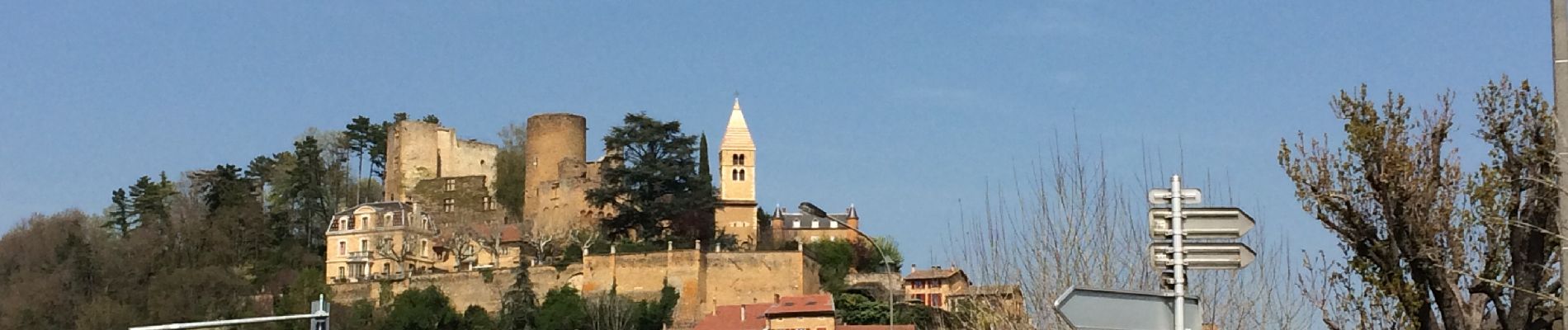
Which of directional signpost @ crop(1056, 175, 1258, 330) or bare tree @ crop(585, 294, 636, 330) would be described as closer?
directional signpost @ crop(1056, 175, 1258, 330)

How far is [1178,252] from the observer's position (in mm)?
14430

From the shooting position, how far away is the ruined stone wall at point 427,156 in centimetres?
10556

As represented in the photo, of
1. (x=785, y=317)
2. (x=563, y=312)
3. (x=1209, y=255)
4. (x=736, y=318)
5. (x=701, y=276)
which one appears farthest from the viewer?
(x=701, y=276)

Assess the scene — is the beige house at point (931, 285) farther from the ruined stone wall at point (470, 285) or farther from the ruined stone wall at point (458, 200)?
the ruined stone wall at point (458, 200)

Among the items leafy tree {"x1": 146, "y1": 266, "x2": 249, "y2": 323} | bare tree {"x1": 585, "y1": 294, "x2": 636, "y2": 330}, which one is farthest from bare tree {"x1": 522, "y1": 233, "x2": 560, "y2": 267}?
leafy tree {"x1": 146, "y1": 266, "x2": 249, "y2": 323}

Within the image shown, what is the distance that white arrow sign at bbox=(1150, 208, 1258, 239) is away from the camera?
14461mm

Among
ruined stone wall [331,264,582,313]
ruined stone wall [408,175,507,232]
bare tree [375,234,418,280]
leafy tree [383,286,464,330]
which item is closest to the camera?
leafy tree [383,286,464,330]

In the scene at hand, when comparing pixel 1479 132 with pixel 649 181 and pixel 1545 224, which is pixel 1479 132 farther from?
pixel 649 181

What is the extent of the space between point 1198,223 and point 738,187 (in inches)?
3222

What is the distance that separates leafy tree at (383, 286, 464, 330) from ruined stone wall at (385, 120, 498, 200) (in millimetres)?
17055

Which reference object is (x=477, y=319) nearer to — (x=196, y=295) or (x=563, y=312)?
(x=563, y=312)

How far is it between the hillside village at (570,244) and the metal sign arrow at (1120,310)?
Answer: 60.6 meters

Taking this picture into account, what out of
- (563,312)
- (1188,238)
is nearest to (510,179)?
(563,312)

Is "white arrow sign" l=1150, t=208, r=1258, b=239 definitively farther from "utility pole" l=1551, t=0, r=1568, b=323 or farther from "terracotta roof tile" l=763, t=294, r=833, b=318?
"terracotta roof tile" l=763, t=294, r=833, b=318
